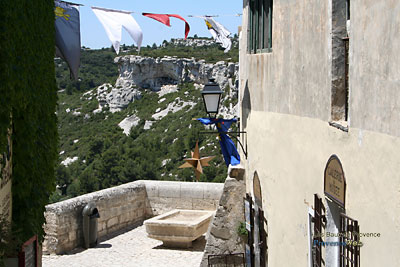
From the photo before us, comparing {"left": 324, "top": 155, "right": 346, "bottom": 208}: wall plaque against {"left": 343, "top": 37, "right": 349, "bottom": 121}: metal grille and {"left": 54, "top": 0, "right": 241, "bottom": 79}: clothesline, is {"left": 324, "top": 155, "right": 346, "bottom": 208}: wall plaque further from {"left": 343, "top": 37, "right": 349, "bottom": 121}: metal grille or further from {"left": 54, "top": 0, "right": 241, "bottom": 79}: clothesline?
{"left": 54, "top": 0, "right": 241, "bottom": 79}: clothesline

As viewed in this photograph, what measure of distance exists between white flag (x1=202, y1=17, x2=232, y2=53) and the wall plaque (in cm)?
585

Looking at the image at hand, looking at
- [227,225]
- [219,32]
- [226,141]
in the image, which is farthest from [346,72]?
[219,32]

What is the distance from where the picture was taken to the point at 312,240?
6.05m

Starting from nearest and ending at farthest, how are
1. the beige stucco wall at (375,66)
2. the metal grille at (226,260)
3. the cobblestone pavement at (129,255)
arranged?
the beige stucco wall at (375,66) → the metal grille at (226,260) → the cobblestone pavement at (129,255)

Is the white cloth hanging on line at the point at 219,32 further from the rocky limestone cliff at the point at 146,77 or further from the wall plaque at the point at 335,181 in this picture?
the rocky limestone cliff at the point at 146,77

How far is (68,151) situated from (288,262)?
55926 millimetres

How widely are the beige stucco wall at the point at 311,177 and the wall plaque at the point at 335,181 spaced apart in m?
0.08

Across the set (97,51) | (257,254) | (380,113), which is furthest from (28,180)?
(97,51)

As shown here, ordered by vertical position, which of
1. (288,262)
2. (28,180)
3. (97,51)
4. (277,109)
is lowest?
(288,262)

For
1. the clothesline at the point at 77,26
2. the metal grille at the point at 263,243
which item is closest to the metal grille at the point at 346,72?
the metal grille at the point at 263,243

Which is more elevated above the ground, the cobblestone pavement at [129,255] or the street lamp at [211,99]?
the street lamp at [211,99]

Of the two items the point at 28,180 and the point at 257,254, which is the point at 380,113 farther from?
the point at 257,254

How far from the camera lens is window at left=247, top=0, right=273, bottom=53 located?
8.38 m

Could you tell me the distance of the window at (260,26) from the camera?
8383 millimetres
